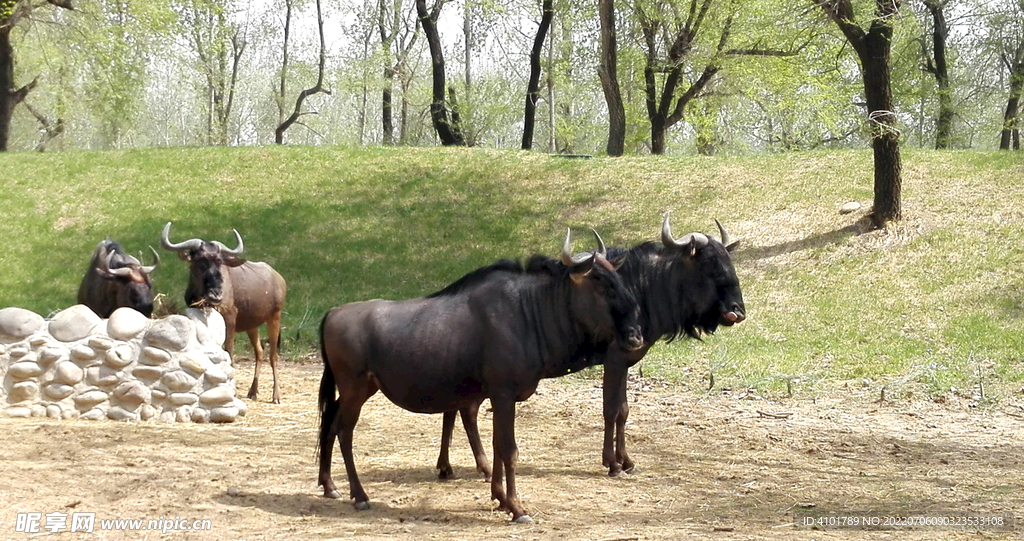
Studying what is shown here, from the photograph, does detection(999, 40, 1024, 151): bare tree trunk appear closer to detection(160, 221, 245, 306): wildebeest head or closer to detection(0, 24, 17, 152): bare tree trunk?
detection(160, 221, 245, 306): wildebeest head

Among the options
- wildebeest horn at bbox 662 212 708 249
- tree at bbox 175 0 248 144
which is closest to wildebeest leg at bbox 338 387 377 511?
wildebeest horn at bbox 662 212 708 249

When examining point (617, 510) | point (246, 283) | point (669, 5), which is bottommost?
point (617, 510)

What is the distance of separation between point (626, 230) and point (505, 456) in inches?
540

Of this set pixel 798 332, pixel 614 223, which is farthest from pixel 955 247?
pixel 614 223

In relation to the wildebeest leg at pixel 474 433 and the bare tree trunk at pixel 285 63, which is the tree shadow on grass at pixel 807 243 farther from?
the bare tree trunk at pixel 285 63

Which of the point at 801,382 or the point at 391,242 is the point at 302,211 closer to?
Answer: the point at 391,242

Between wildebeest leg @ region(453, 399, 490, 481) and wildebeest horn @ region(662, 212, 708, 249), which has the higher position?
wildebeest horn @ region(662, 212, 708, 249)

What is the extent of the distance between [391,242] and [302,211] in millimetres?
2941

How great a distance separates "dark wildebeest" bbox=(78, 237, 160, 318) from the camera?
40.9ft

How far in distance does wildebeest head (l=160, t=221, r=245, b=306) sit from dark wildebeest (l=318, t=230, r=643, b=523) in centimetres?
468

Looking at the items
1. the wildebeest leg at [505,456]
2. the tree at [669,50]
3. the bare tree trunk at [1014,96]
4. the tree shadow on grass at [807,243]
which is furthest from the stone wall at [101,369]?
the bare tree trunk at [1014,96]

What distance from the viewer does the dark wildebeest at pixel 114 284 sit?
40.9 feet

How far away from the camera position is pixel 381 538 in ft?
20.8

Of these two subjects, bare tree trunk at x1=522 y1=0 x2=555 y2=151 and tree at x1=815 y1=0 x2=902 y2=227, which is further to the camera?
bare tree trunk at x1=522 y1=0 x2=555 y2=151
